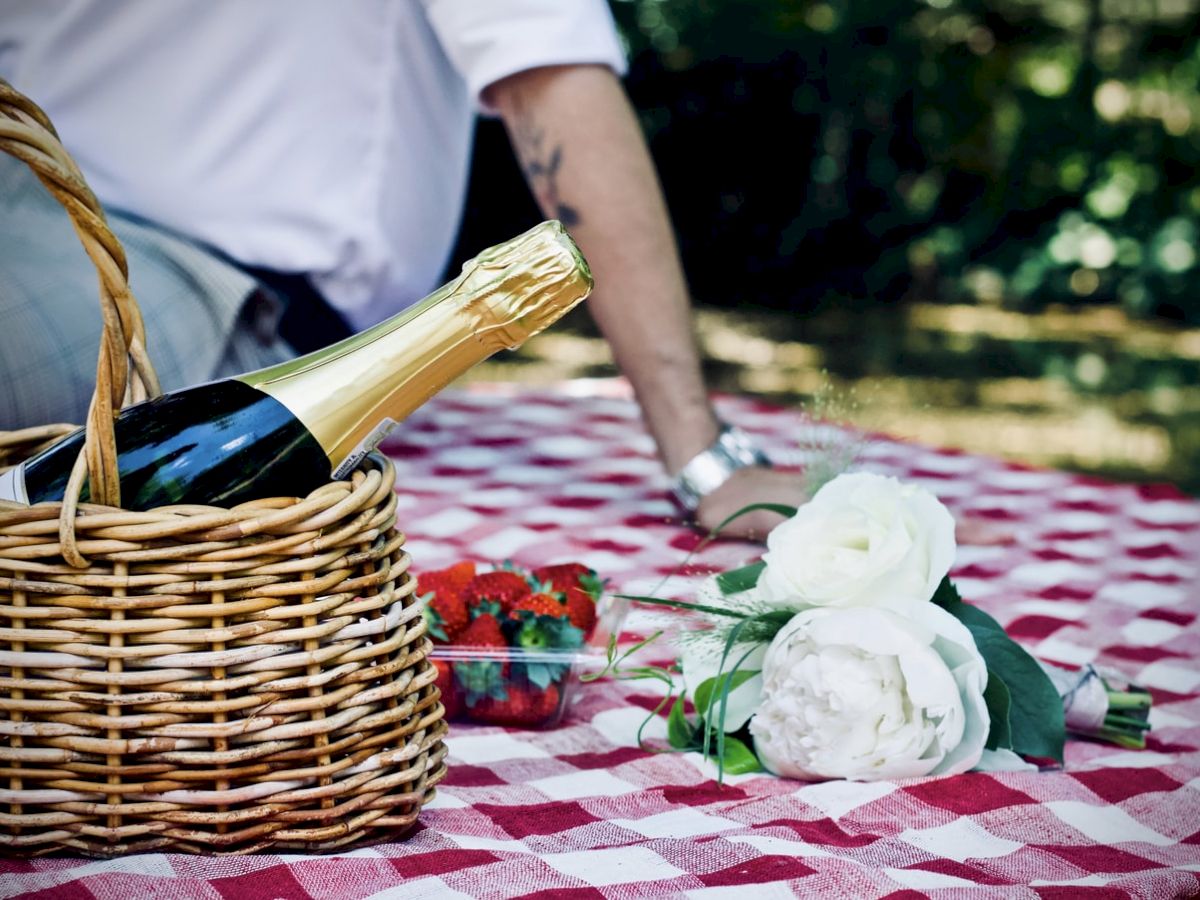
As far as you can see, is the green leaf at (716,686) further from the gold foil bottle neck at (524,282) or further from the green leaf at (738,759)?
the gold foil bottle neck at (524,282)

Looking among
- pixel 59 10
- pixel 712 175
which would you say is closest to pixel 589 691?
pixel 59 10

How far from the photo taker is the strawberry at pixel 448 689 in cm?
81

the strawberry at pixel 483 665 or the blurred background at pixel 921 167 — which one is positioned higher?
the blurred background at pixel 921 167

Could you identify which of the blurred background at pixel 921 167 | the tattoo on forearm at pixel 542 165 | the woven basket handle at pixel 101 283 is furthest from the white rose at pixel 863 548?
the blurred background at pixel 921 167

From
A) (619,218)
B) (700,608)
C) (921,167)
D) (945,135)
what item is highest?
(945,135)

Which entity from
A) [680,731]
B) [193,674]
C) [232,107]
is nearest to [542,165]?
[232,107]

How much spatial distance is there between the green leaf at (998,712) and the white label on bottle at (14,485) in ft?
1.68

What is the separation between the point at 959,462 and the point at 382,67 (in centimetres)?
92

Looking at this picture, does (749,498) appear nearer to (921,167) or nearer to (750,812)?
(750,812)

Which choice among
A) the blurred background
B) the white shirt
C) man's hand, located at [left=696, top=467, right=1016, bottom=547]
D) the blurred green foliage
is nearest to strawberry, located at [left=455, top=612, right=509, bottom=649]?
man's hand, located at [left=696, top=467, right=1016, bottom=547]

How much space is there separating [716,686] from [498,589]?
178 mm

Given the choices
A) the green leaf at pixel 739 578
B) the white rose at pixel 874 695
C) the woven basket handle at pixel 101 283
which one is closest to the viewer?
the woven basket handle at pixel 101 283

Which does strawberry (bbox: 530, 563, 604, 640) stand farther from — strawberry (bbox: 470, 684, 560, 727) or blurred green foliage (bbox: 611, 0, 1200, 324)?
blurred green foliage (bbox: 611, 0, 1200, 324)

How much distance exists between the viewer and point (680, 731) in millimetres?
812
